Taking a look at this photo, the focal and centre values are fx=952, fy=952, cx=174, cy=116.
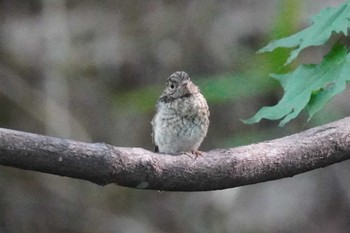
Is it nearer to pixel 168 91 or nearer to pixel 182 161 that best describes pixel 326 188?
pixel 168 91

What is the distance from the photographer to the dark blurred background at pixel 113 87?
20.7 feet

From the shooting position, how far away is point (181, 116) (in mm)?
3709

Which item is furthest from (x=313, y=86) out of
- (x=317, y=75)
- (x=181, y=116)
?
(x=181, y=116)

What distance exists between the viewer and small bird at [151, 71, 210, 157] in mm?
3676

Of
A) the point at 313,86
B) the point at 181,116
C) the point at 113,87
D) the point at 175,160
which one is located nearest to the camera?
the point at 313,86

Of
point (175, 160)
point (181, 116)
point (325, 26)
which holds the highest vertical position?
point (181, 116)

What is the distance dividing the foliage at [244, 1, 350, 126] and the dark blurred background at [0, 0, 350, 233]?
3.67 metres

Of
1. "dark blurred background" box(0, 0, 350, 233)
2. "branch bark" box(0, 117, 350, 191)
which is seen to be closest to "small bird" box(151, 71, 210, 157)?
"branch bark" box(0, 117, 350, 191)

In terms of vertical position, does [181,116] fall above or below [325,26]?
above

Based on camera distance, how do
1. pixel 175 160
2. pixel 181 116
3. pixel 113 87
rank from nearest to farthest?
pixel 175 160, pixel 181 116, pixel 113 87

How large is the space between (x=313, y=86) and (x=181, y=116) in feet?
4.50

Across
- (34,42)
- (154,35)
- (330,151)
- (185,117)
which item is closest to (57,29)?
(34,42)

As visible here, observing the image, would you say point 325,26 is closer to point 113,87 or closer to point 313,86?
point 313,86

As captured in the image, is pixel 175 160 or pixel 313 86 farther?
pixel 175 160
